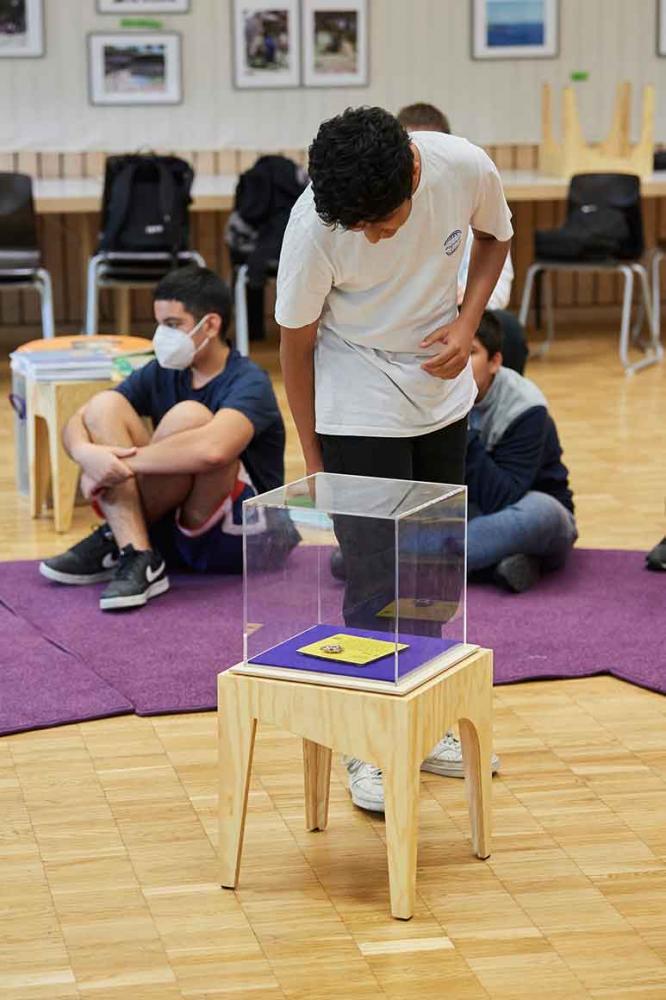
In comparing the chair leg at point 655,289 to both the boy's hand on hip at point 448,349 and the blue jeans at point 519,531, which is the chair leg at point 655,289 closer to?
the blue jeans at point 519,531

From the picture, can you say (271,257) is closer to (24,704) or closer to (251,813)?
(24,704)

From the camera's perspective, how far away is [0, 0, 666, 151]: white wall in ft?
27.4

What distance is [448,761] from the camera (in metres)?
3.15

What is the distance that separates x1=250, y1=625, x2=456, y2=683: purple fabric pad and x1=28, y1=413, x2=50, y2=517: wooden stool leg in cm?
257

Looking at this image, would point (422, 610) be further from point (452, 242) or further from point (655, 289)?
point (655, 289)

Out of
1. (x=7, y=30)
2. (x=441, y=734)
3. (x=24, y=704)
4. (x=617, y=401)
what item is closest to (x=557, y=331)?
(x=617, y=401)

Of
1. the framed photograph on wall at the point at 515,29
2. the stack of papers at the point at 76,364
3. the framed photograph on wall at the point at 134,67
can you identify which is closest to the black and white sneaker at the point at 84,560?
the stack of papers at the point at 76,364

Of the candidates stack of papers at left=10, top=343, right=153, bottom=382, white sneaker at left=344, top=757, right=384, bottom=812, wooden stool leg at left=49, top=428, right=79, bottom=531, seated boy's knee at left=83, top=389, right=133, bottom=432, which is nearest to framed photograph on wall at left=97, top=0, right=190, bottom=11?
stack of papers at left=10, top=343, right=153, bottom=382

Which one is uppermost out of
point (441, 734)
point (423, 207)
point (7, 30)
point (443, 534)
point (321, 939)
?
point (7, 30)

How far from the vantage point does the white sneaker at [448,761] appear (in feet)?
10.3

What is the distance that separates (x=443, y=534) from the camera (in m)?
2.70

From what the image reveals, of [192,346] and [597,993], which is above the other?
[192,346]

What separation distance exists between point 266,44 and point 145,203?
1.70m

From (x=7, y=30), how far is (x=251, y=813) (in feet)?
20.5
